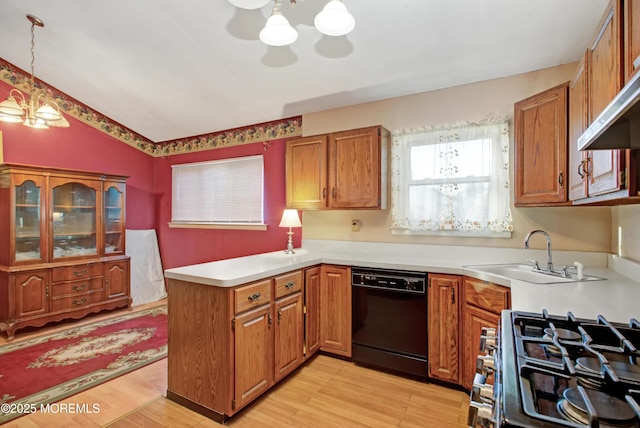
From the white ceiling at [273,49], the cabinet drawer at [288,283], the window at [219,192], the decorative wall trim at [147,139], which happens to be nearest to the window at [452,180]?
the white ceiling at [273,49]

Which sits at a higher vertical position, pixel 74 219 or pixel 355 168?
pixel 355 168

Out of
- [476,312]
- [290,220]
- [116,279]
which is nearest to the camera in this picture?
[476,312]

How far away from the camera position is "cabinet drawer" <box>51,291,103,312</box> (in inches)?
139

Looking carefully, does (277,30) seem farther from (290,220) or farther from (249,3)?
(290,220)

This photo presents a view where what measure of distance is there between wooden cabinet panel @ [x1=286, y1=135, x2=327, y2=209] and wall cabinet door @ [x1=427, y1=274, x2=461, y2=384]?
129 cm

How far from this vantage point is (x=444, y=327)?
2320mm

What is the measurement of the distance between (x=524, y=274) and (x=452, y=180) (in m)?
0.97

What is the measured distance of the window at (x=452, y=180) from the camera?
104 inches

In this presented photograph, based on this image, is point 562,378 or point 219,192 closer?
point 562,378

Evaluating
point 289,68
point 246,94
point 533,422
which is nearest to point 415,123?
point 289,68

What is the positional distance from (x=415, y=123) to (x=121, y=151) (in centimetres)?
408

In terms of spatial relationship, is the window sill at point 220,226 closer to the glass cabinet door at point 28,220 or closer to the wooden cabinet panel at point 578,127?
the glass cabinet door at point 28,220

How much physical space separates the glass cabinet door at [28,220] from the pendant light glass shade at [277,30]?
332 cm

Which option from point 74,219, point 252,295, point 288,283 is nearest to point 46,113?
point 74,219
